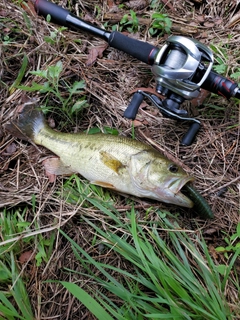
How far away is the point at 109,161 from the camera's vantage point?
3.03 m

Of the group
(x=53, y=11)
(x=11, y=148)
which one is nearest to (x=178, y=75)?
(x=53, y=11)

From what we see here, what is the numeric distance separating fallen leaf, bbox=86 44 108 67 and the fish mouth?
172cm

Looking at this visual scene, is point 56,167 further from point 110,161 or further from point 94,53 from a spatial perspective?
point 94,53

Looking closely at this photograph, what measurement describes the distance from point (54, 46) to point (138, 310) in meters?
2.87

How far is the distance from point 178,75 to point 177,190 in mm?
989

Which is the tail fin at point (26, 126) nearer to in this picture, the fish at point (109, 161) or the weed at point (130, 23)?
the fish at point (109, 161)

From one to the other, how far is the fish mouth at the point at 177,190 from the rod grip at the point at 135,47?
125 centimetres

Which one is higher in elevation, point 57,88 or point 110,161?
point 57,88

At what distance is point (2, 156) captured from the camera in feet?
11.0

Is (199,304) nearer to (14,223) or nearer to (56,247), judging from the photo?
(56,247)

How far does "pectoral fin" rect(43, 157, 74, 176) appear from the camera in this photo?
126 inches

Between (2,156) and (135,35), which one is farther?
(135,35)

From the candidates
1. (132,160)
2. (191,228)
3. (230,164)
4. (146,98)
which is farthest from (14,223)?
(230,164)

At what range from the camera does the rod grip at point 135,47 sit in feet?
10.7
